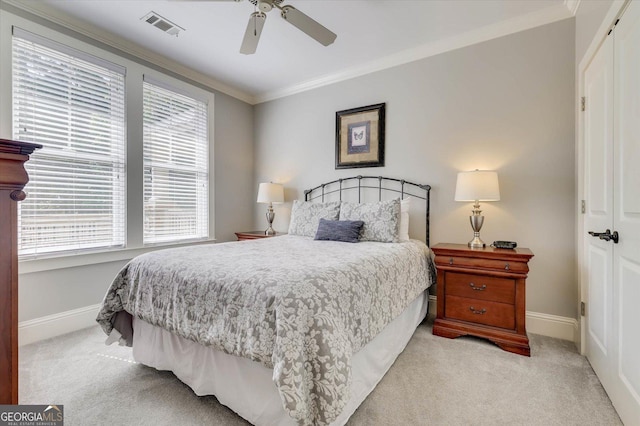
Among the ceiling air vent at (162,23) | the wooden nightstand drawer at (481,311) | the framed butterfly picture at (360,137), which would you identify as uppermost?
the ceiling air vent at (162,23)

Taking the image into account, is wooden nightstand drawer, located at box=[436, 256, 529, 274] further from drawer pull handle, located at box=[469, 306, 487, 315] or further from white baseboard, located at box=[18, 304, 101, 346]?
white baseboard, located at box=[18, 304, 101, 346]

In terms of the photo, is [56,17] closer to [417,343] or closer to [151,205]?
[151,205]

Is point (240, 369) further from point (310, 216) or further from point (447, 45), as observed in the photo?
point (447, 45)

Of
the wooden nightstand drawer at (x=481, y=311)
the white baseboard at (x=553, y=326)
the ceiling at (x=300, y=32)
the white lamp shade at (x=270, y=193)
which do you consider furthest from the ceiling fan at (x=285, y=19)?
the white baseboard at (x=553, y=326)

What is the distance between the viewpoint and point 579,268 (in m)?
2.31

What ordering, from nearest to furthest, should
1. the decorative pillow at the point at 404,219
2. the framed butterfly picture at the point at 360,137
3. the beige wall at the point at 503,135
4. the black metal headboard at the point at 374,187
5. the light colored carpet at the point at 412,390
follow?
the light colored carpet at the point at 412,390 → the beige wall at the point at 503,135 → the decorative pillow at the point at 404,219 → the black metal headboard at the point at 374,187 → the framed butterfly picture at the point at 360,137

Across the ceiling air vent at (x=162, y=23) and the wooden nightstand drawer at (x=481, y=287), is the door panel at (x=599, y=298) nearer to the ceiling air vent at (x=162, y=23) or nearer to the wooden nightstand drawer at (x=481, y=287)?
the wooden nightstand drawer at (x=481, y=287)

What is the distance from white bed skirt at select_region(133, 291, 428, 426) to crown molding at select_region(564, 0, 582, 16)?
9.40ft

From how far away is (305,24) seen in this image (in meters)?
2.05

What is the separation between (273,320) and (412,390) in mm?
1089

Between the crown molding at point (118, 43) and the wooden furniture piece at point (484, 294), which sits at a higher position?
the crown molding at point (118, 43)

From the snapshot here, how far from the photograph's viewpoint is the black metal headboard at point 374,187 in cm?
313

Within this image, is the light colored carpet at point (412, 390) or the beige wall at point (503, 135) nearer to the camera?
the light colored carpet at point (412, 390)

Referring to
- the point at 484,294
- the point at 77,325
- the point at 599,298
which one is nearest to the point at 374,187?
the point at 484,294
